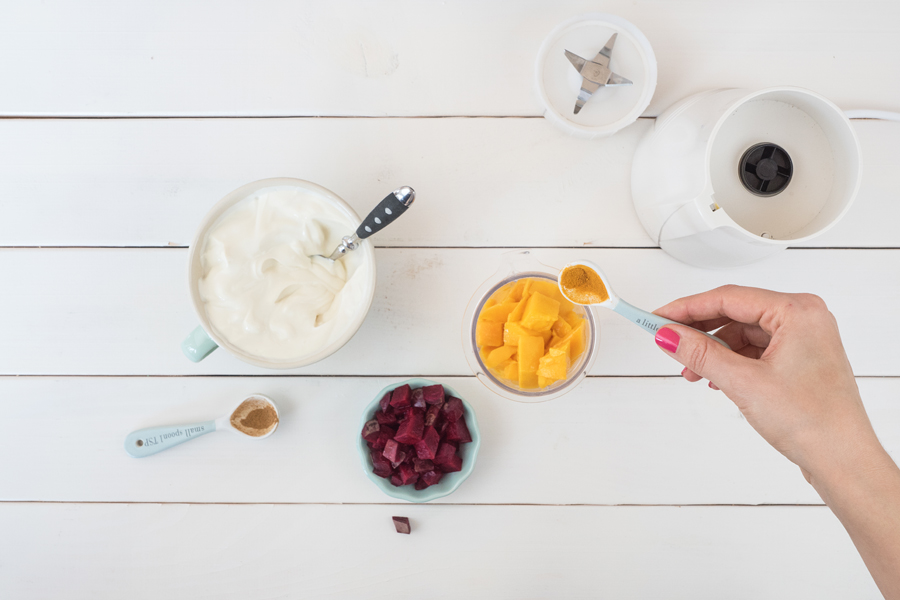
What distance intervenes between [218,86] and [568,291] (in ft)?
2.81

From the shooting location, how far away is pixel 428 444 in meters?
0.99

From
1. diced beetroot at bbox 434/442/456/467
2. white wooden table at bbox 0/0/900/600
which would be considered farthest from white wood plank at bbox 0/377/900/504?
diced beetroot at bbox 434/442/456/467

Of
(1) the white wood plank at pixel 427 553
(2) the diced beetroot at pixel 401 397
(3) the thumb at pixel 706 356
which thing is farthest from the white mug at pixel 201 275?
(3) the thumb at pixel 706 356

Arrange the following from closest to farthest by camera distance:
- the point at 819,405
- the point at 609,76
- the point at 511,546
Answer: the point at 819,405 → the point at 609,76 → the point at 511,546

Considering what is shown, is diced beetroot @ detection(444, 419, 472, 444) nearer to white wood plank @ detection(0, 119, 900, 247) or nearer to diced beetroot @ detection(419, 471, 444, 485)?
diced beetroot @ detection(419, 471, 444, 485)

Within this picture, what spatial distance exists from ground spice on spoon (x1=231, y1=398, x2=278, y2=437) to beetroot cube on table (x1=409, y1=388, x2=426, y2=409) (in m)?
0.30

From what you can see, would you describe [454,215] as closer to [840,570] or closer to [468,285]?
[468,285]

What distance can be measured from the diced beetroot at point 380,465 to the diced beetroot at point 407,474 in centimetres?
2

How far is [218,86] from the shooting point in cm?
110

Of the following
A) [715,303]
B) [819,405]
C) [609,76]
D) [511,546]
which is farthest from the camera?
[511,546]

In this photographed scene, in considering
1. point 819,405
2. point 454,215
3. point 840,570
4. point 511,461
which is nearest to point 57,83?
point 454,215

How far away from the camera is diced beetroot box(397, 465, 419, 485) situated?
1.02m

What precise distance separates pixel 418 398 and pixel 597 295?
40 cm

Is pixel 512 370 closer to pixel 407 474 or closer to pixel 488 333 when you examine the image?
pixel 488 333
